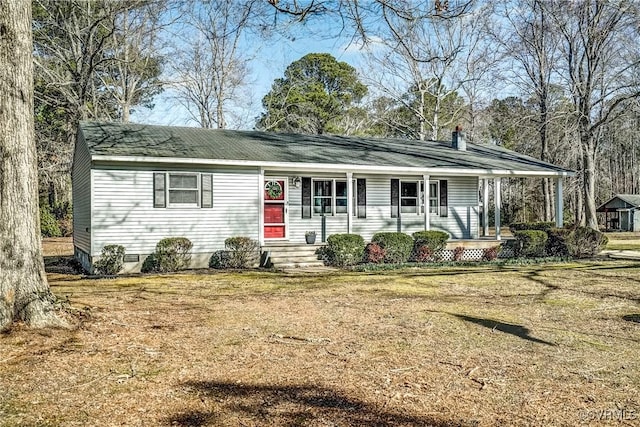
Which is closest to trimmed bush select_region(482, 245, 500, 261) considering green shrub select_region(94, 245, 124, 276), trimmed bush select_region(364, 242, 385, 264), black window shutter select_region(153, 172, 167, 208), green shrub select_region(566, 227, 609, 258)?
green shrub select_region(566, 227, 609, 258)

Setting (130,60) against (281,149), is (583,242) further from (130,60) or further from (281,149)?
(130,60)

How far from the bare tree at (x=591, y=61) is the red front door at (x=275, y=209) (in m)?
16.9

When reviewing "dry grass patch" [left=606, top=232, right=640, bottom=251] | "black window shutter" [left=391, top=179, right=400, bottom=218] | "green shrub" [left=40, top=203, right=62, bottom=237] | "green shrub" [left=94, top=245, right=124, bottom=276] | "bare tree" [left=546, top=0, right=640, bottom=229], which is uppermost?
"bare tree" [left=546, top=0, right=640, bottom=229]

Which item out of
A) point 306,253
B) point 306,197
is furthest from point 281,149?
point 306,253

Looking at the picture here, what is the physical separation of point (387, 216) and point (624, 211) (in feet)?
91.3

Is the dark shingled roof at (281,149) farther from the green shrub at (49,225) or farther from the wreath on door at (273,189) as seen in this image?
the green shrub at (49,225)

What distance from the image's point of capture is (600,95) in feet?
86.0

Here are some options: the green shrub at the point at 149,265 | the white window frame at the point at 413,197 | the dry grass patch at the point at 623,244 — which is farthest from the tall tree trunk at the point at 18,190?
the dry grass patch at the point at 623,244

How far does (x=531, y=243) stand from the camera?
17.2 meters

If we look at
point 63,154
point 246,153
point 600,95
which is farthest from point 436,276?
point 63,154

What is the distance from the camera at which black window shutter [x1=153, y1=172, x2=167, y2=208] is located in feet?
45.9

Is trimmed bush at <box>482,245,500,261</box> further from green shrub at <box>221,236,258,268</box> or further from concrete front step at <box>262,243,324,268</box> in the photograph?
green shrub at <box>221,236,258,268</box>

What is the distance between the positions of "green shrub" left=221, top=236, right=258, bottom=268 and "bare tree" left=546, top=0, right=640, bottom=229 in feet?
62.5

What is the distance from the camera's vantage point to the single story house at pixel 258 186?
1367cm
